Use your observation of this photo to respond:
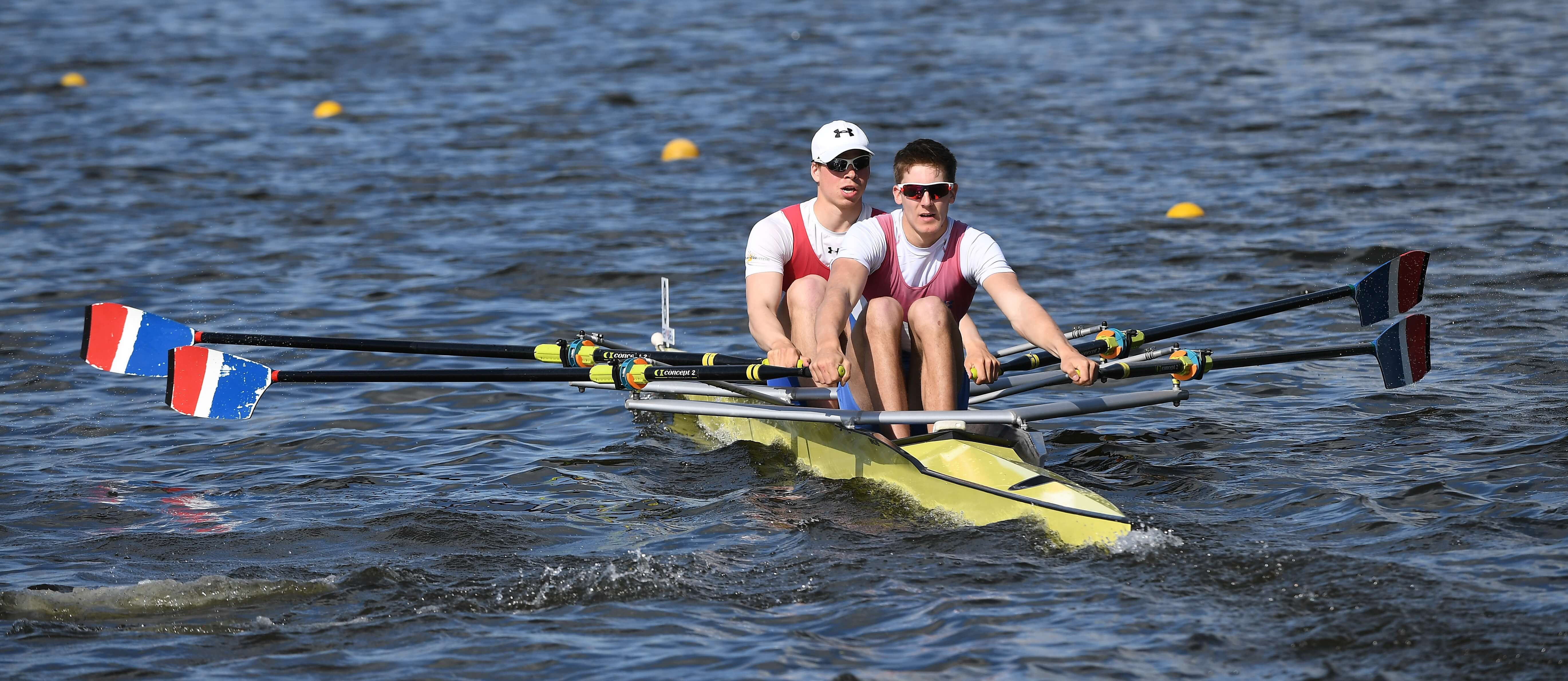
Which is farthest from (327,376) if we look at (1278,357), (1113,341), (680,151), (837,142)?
(680,151)

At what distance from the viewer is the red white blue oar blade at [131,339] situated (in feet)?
26.6

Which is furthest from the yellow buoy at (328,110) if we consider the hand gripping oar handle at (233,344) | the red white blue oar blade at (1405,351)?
the red white blue oar blade at (1405,351)

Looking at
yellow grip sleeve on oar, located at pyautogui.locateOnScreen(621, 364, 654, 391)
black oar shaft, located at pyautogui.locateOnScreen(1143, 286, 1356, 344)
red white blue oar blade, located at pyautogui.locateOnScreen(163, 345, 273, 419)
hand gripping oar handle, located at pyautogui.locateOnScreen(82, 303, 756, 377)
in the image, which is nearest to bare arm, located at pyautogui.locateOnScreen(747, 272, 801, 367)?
hand gripping oar handle, located at pyautogui.locateOnScreen(82, 303, 756, 377)

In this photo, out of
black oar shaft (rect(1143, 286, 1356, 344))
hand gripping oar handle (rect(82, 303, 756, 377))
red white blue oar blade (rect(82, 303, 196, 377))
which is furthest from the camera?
red white blue oar blade (rect(82, 303, 196, 377))

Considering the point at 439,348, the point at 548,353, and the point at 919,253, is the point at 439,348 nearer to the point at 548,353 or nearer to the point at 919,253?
the point at 548,353

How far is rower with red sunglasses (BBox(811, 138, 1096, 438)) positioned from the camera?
6711mm

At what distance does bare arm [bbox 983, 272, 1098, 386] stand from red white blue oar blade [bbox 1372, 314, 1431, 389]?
2027 millimetres

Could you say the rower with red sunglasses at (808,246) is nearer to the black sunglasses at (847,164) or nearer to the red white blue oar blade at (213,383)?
the black sunglasses at (847,164)

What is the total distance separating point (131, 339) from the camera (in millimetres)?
8227

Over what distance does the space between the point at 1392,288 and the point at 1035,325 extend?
9.38ft

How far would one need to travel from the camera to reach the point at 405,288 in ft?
39.6

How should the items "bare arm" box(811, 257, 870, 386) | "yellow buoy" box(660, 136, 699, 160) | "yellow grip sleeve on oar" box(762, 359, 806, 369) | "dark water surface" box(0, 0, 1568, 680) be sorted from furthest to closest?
1. "yellow buoy" box(660, 136, 699, 160)
2. "yellow grip sleeve on oar" box(762, 359, 806, 369)
3. "bare arm" box(811, 257, 870, 386)
4. "dark water surface" box(0, 0, 1568, 680)

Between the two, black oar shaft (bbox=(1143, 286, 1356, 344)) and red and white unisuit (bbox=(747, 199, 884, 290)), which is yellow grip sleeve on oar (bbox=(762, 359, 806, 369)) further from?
black oar shaft (bbox=(1143, 286, 1356, 344))

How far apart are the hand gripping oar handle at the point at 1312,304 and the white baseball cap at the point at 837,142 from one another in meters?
1.28
